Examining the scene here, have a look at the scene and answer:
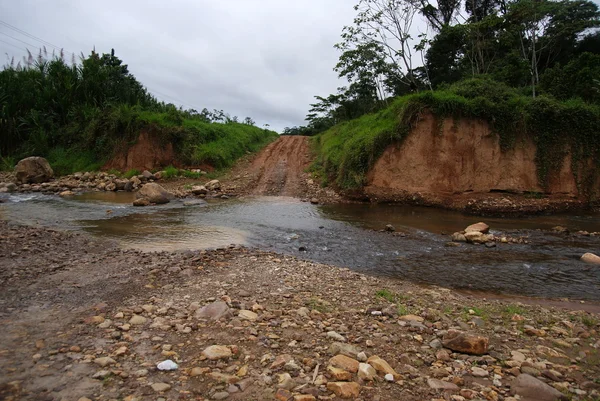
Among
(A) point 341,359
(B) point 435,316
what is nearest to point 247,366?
(A) point 341,359

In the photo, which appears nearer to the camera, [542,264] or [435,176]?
[542,264]

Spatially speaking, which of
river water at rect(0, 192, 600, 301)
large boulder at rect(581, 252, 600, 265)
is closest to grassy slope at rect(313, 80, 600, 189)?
river water at rect(0, 192, 600, 301)

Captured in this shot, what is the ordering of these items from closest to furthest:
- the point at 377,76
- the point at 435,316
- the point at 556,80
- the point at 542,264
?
1. the point at 435,316
2. the point at 542,264
3. the point at 556,80
4. the point at 377,76

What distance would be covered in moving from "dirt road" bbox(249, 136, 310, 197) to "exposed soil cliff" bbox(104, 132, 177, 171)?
5159mm

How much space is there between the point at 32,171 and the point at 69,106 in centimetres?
757

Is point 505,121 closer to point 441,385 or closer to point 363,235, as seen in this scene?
point 363,235

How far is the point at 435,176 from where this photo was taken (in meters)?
15.5

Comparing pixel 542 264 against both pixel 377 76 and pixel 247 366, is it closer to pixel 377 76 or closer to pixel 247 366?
pixel 247 366

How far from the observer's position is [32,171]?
58.7 feet

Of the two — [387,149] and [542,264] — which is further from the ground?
[387,149]

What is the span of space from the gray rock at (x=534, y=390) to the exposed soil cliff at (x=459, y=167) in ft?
41.0

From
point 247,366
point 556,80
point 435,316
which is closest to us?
point 247,366

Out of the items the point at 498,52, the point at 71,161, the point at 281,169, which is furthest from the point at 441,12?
the point at 71,161

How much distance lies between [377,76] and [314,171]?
30.3 feet
